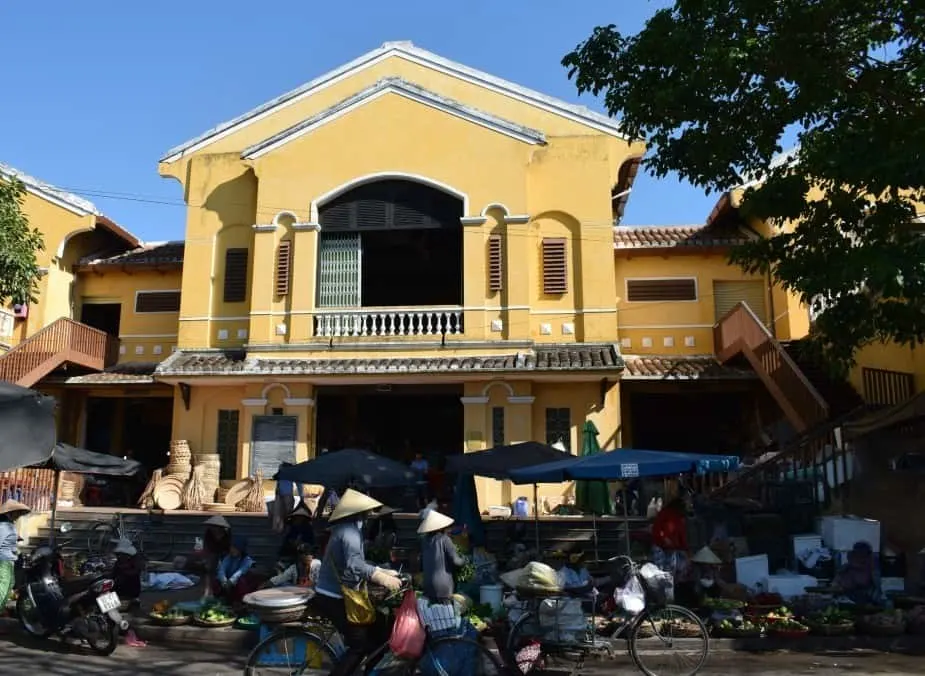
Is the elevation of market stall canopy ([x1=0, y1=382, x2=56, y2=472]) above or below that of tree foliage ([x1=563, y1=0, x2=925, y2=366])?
below

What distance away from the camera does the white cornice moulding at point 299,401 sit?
17.1 meters

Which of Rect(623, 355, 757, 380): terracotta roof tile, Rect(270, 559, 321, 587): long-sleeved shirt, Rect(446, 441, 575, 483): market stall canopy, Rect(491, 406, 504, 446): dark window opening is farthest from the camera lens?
Rect(623, 355, 757, 380): terracotta roof tile

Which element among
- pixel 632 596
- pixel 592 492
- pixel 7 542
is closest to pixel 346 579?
pixel 632 596

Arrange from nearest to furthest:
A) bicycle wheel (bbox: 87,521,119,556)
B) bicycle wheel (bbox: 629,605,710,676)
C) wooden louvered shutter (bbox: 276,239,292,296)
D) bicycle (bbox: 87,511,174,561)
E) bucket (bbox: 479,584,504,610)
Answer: bicycle wheel (bbox: 629,605,710,676) < bucket (bbox: 479,584,504,610) < bicycle wheel (bbox: 87,521,119,556) < bicycle (bbox: 87,511,174,561) < wooden louvered shutter (bbox: 276,239,292,296)

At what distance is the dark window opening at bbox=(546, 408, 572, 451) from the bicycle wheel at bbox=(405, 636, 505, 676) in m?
10.7

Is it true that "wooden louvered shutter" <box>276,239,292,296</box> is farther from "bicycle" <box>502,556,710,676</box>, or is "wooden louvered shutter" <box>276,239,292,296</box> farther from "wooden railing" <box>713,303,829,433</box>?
"bicycle" <box>502,556,710,676</box>

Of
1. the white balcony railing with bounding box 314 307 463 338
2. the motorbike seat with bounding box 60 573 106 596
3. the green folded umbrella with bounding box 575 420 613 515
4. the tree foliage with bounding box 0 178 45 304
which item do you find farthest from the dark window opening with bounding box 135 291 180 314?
the motorbike seat with bounding box 60 573 106 596

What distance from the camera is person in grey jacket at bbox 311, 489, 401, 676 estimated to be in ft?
20.2

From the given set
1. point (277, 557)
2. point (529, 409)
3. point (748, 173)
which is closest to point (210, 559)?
point (277, 557)

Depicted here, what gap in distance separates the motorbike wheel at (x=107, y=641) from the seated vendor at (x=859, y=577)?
886 cm

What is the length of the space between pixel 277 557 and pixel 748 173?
9465 millimetres

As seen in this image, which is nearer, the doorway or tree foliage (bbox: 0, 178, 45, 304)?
tree foliage (bbox: 0, 178, 45, 304)

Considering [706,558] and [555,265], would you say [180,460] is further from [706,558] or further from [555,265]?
[706,558]

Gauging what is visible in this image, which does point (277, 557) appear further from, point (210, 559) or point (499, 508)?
point (499, 508)
